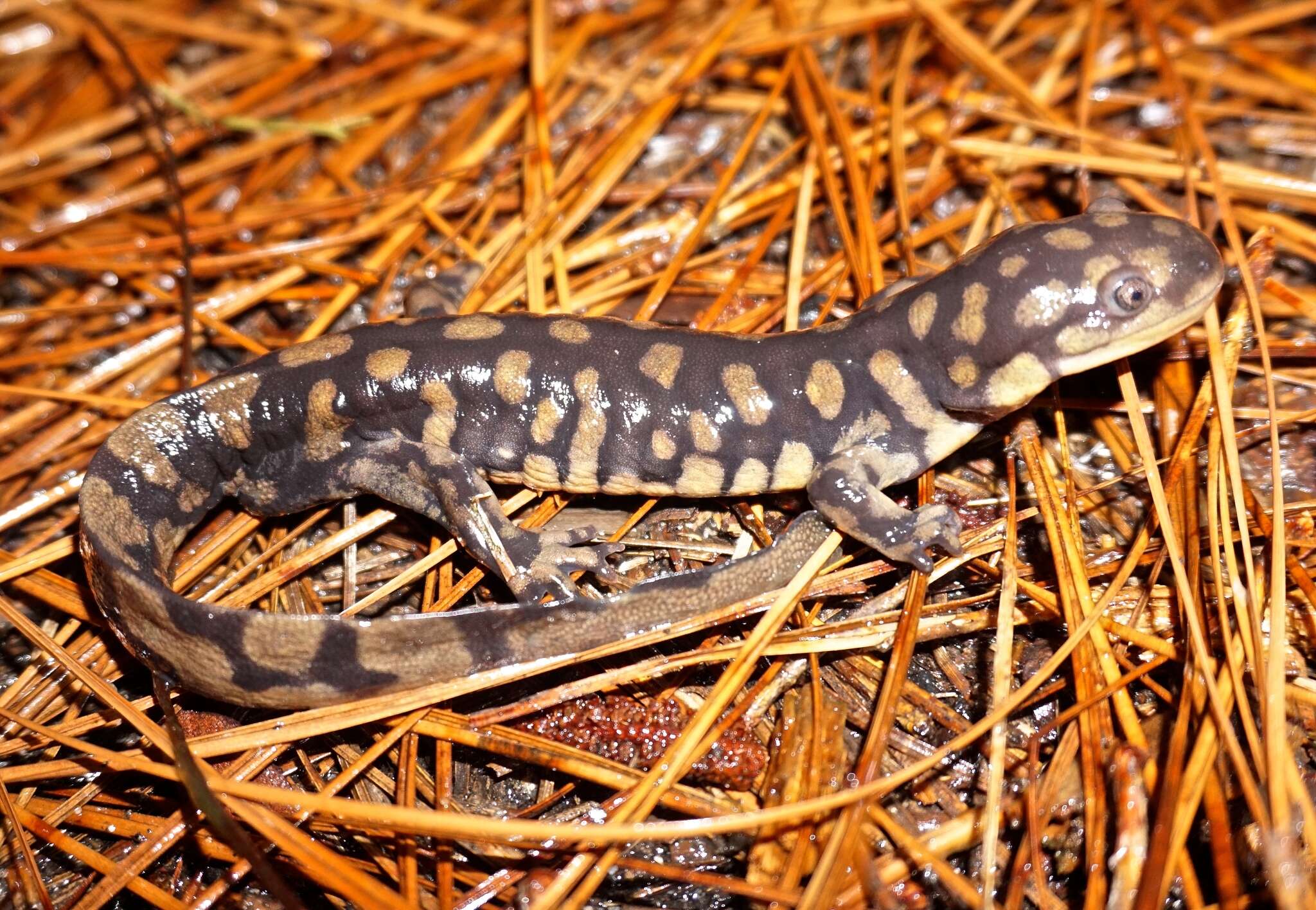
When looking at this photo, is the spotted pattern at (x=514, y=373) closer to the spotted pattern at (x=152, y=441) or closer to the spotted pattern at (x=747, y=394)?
the spotted pattern at (x=747, y=394)

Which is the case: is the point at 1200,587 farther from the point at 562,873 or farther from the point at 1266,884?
the point at 562,873

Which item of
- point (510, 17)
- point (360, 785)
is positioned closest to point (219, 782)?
point (360, 785)

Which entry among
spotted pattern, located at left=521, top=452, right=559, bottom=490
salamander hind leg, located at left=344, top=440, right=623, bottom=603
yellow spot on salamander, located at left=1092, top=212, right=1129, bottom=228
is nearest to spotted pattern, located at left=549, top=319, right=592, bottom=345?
spotted pattern, located at left=521, top=452, right=559, bottom=490

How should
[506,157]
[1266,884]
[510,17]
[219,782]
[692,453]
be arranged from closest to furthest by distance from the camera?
[1266,884]
[219,782]
[692,453]
[506,157]
[510,17]

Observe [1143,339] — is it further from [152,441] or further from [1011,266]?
[152,441]

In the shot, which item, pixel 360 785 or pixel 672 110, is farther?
pixel 672 110

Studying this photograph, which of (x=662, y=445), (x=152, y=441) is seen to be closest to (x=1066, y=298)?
(x=662, y=445)

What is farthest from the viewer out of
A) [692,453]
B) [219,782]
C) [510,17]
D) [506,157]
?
[510,17]
